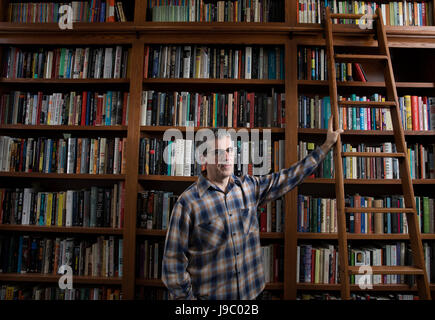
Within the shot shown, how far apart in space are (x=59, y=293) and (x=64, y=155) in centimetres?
99

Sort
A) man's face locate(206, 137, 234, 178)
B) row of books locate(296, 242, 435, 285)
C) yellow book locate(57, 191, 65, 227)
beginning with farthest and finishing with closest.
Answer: yellow book locate(57, 191, 65, 227)
row of books locate(296, 242, 435, 285)
man's face locate(206, 137, 234, 178)

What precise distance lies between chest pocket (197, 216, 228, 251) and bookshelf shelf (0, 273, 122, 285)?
0.90 m

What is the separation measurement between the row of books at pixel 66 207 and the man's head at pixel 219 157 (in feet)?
2.74

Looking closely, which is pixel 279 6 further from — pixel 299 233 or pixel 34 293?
pixel 34 293

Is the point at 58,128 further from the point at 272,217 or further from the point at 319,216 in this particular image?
the point at 319,216

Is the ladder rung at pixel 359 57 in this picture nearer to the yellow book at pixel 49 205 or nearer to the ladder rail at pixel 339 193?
the ladder rail at pixel 339 193

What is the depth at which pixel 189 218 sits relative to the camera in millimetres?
1298

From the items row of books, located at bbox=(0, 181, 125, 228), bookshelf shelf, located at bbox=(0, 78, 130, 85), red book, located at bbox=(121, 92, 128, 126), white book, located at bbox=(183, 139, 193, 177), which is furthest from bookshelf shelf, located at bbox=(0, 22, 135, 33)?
row of books, located at bbox=(0, 181, 125, 228)

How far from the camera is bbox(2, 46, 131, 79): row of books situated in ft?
6.52

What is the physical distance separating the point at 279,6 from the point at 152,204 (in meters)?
1.76

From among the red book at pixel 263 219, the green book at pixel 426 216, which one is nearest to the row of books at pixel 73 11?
the red book at pixel 263 219

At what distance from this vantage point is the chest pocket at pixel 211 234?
1312 millimetres

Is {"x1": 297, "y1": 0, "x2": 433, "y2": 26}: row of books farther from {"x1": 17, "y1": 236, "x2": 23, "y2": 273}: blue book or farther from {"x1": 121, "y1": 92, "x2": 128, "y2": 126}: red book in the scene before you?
{"x1": 17, "y1": 236, "x2": 23, "y2": 273}: blue book
